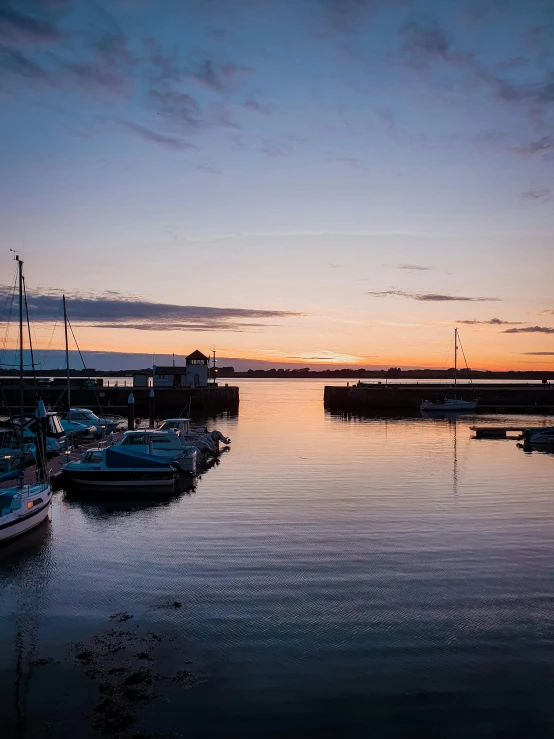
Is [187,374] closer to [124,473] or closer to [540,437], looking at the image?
[540,437]

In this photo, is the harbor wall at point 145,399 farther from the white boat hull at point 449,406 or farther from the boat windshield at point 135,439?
the boat windshield at point 135,439

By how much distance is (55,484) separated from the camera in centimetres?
3055

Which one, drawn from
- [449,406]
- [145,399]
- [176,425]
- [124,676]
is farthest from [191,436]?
[449,406]

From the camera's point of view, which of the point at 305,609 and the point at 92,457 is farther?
the point at 92,457

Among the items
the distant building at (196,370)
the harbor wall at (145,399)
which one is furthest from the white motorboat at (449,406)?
the distant building at (196,370)

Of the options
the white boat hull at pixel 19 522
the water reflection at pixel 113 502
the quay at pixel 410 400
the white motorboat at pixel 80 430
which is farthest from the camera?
the quay at pixel 410 400

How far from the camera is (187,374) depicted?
97000mm

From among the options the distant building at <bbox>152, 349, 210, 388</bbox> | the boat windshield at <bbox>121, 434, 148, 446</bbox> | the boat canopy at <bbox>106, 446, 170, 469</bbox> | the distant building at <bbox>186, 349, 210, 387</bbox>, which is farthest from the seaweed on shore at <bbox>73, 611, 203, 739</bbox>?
the distant building at <bbox>186, 349, 210, 387</bbox>

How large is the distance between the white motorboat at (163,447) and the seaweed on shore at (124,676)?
19.1 m

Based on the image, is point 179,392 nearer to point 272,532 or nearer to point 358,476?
point 358,476

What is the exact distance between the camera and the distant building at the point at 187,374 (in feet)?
317

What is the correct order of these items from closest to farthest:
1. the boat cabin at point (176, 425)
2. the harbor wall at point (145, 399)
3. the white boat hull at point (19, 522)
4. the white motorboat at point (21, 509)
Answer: the white boat hull at point (19, 522), the white motorboat at point (21, 509), the boat cabin at point (176, 425), the harbor wall at point (145, 399)

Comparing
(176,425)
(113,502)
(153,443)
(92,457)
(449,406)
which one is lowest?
(113,502)

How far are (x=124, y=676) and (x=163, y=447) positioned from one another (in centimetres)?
2427
